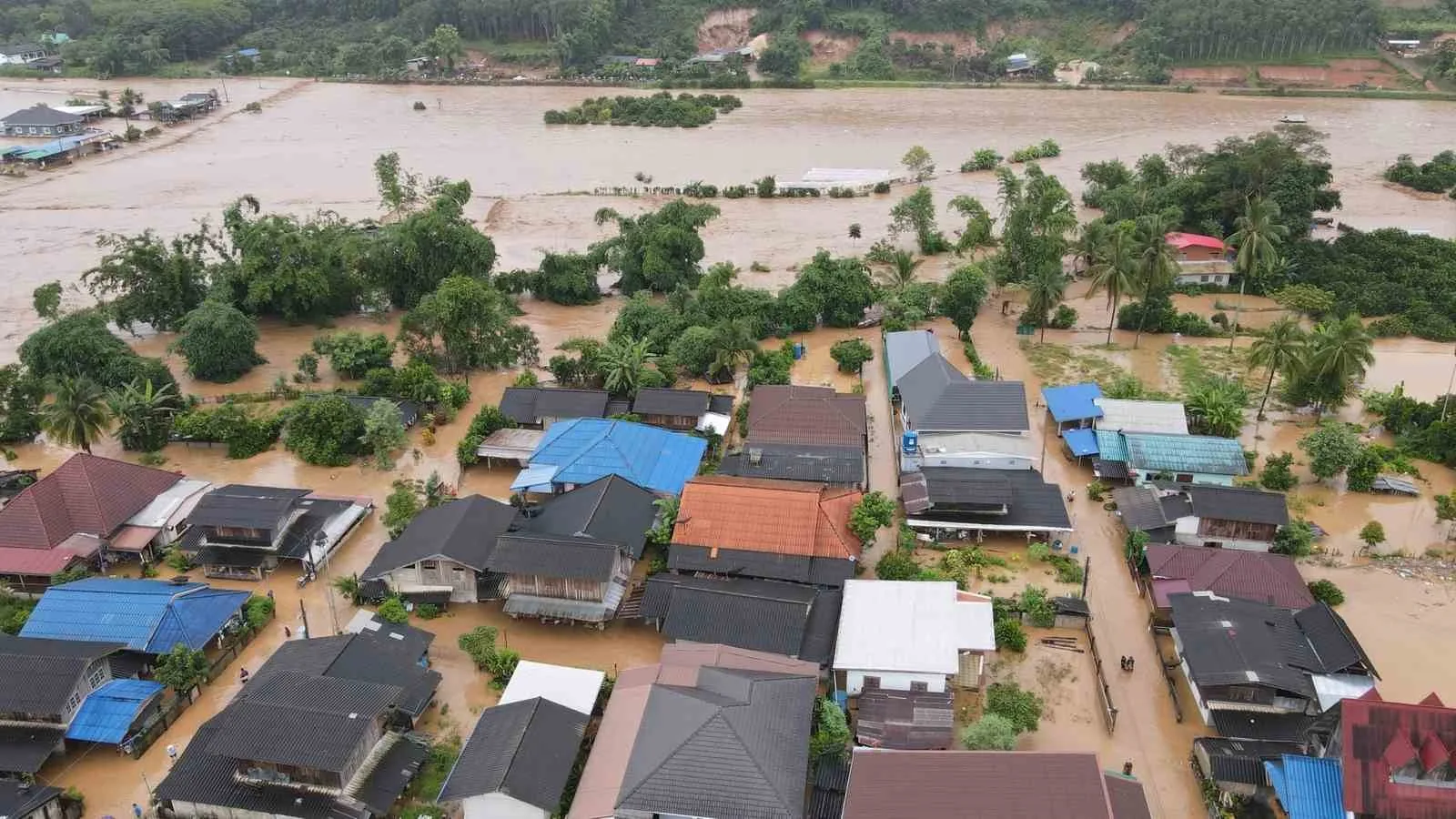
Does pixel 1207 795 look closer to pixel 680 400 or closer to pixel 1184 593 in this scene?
pixel 1184 593

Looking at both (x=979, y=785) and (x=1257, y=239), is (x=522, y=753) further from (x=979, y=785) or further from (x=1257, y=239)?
(x=1257, y=239)

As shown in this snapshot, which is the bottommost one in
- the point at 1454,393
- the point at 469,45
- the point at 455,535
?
the point at 1454,393

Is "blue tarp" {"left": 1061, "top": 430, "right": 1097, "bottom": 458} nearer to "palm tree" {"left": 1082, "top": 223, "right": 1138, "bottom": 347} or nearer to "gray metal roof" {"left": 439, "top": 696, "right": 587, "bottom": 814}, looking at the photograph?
"palm tree" {"left": 1082, "top": 223, "right": 1138, "bottom": 347}

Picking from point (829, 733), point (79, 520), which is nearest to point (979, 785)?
point (829, 733)

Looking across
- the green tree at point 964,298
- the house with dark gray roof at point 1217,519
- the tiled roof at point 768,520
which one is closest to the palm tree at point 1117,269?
the green tree at point 964,298

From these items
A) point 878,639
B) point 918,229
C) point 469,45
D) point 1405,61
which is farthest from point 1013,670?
point 469,45
